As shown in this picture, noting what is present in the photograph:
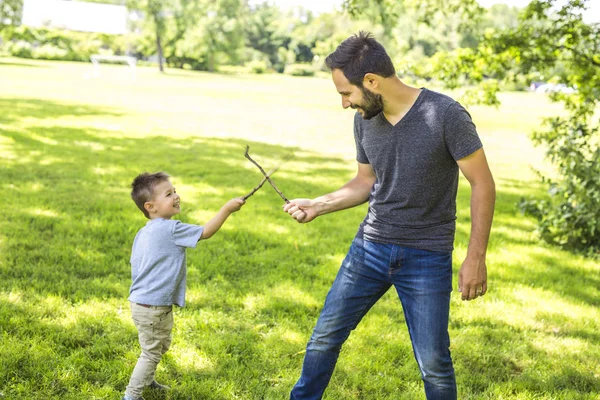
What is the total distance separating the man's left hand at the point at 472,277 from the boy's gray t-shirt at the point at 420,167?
0.44 feet

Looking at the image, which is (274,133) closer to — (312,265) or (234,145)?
(234,145)

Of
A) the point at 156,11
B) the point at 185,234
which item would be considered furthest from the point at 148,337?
the point at 156,11

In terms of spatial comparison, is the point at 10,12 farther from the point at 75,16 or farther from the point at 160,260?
the point at 160,260

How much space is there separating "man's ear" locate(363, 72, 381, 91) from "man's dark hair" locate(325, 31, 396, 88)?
0.04ft

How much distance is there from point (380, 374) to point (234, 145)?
9.42 meters

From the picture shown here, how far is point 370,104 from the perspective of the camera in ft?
8.70

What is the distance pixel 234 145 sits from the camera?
12.8 m

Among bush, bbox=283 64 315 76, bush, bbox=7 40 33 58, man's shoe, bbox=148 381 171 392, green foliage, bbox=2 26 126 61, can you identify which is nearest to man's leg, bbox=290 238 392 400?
man's shoe, bbox=148 381 171 392

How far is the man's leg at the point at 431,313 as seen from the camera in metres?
2.67

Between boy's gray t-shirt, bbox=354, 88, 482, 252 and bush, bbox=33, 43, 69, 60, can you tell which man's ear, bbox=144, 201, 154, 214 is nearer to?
boy's gray t-shirt, bbox=354, 88, 482, 252

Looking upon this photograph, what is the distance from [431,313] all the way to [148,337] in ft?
4.76

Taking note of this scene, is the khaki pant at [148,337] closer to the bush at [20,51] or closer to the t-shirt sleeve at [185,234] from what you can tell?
the t-shirt sleeve at [185,234]

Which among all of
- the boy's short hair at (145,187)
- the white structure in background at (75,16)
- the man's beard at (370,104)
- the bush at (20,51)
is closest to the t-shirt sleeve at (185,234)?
the boy's short hair at (145,187)

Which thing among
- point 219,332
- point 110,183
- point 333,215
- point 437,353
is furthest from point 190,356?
point 110,183
